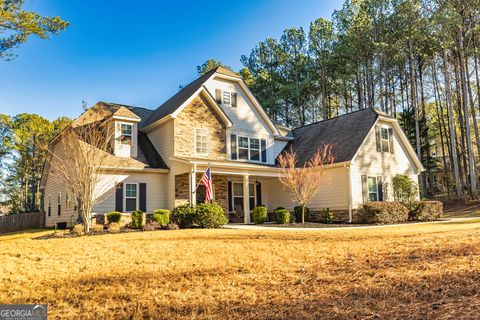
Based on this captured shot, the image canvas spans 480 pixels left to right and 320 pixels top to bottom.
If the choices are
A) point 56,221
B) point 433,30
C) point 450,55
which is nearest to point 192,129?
point 56,221

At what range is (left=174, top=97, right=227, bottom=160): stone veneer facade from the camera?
1959 centimetres

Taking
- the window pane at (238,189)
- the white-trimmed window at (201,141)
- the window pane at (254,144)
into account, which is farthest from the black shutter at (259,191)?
the white-trimmed window at (201,141)

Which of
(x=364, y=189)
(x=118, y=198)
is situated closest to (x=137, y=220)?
(x=118, y=198)

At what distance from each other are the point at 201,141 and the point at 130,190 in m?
4.49

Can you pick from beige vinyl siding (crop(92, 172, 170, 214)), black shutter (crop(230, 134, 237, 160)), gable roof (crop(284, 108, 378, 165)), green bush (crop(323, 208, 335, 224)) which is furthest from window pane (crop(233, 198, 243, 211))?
green bush (crop(323, 208, 335, 224))

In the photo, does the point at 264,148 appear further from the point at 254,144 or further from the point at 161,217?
the point at 161,217

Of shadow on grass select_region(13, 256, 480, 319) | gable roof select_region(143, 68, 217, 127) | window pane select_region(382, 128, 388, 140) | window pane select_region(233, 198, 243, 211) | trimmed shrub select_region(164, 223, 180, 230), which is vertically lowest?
shadow on grass select_region(13, 256, 480, 319)

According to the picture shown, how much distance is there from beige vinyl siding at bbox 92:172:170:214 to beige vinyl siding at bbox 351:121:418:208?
32.1ft

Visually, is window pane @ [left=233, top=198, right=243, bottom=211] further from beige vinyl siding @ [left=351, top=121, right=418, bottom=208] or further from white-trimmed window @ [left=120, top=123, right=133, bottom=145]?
white-trimmed window @ [left=120, top=123, right=133, bottom=145]

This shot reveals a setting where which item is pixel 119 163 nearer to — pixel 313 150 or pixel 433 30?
pixel 313 150

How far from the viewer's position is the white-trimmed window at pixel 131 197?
Result: 713 inches

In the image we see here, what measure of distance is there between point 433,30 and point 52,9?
82.6 feet

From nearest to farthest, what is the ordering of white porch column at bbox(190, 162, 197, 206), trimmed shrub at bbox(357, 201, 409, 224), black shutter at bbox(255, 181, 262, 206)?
1. white porch column at bbox(190, 162, 197, 206)
2. trimmed shrub at bbox(357, 201, 409, 224)
3. black shutter at bbox(255, 181, 262, 206)

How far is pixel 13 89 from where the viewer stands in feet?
57.1
